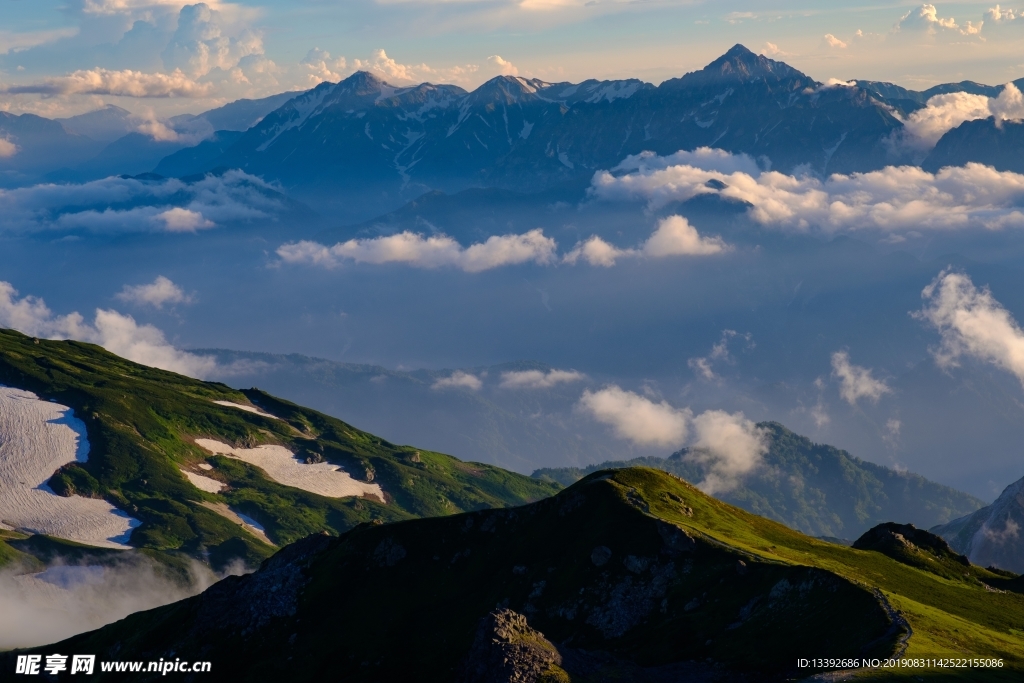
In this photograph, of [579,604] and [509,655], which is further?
[579,604]

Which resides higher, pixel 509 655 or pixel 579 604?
pixel 579 604

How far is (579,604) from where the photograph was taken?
133m

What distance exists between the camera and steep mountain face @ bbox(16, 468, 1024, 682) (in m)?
108

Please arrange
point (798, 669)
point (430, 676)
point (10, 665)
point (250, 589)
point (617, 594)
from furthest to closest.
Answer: point (10, 665) < point (250, 589) < point (617, 594) < point (430, 676) < point (798, 669)

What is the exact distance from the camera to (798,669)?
100125mm

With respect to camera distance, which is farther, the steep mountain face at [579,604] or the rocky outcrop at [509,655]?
the steep mountain face at [579,604]

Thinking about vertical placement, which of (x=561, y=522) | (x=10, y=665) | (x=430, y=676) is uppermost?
(x=561, y=522)

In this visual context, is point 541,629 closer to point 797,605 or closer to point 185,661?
point 797,605

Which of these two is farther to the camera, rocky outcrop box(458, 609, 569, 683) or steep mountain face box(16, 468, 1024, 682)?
steep mountain face box(16, 468, 1024, 682)

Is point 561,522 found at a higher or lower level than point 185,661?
higher

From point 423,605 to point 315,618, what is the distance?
49.0ft

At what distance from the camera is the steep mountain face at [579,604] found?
108312 mm

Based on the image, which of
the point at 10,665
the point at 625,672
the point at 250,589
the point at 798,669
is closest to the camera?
the point at 798,669

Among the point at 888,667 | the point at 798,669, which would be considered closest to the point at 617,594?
the point at 798,669
